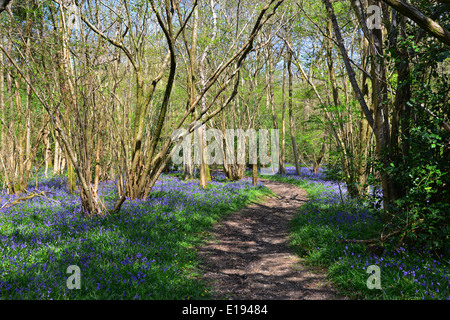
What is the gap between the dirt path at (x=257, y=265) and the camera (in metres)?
4.39

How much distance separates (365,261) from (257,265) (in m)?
2.13

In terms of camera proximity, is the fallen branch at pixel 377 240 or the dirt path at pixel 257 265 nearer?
the dirt path at pixel 257 265

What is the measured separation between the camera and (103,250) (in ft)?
15.9

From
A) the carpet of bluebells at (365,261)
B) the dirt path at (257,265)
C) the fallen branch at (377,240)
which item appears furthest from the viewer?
the fallen branch at (377,240)

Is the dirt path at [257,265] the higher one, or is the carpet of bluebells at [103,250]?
the carpet of bluebells at [103,250]

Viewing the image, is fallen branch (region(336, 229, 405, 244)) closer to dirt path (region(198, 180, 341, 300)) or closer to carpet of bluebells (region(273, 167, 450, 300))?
carpet of bluebells (region(273, 167, 450, 300))

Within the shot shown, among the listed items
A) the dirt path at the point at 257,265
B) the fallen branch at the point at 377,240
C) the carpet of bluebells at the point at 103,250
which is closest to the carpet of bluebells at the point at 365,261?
the fallen branch at the point at 377,240

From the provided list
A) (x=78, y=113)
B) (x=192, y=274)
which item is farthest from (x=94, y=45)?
(x=192, y=274)

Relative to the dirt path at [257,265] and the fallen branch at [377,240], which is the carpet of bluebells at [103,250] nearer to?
the dirt path at [257,265]

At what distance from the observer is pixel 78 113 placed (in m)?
6.59

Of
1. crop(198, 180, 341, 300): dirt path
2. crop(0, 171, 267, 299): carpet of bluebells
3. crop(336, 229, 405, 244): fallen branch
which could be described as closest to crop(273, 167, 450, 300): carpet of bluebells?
crop(336, 229, 405, 244): fallen branch

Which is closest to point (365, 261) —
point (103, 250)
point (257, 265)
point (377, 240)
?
point (377, 240)

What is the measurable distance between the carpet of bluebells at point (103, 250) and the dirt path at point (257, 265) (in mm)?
422

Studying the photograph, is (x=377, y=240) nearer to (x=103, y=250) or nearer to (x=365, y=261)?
(x=365, y=261)
